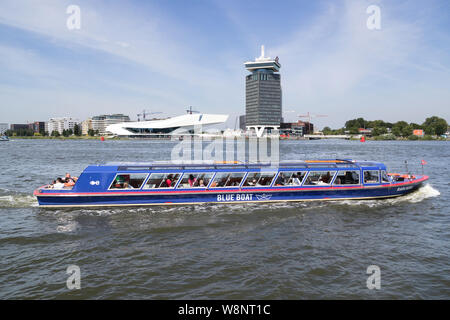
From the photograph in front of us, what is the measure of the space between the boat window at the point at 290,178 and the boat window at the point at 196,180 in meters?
4.36

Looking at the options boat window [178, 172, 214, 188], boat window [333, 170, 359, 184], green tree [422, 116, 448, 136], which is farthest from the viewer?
green tree [422, 116, 448, 136]

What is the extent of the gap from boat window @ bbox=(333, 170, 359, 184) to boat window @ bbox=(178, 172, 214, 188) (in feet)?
27.5

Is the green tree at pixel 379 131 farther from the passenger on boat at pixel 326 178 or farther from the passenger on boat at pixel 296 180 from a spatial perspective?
the passenger on boat at pixel 296 180

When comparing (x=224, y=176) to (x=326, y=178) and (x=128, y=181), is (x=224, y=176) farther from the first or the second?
(x=326, y=178)

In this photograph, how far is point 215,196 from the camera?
19094mm

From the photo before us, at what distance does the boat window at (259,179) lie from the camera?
19.8m

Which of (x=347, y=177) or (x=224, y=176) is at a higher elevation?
(x=224, y=176)

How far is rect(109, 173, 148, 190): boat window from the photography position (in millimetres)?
18641

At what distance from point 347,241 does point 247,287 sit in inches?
243

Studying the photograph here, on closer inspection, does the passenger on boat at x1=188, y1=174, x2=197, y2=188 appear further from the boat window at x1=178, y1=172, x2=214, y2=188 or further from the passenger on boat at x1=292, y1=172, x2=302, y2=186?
the passenger on boat at x1=292, y1=172, x2=302, y2=186

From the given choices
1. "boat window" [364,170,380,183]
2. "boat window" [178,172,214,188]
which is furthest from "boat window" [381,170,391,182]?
"boat window" [178,172,214,188]

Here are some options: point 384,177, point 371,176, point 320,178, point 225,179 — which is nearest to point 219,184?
point 225,179

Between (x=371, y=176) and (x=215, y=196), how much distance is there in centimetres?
1044
